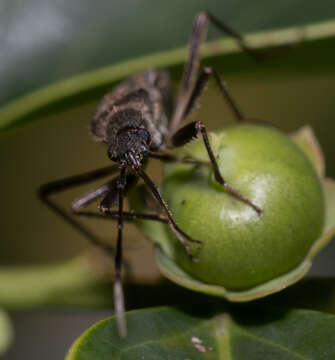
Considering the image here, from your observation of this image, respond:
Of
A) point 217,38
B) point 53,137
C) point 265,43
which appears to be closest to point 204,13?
point 217,38

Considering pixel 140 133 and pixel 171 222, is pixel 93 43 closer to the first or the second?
pixel 140 133

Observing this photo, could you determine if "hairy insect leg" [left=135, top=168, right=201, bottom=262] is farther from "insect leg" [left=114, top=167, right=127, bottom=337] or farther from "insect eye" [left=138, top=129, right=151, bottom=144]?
"insect eye" [left=138, top=129, right=151, bottom=144]

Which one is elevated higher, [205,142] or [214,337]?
[205,142]

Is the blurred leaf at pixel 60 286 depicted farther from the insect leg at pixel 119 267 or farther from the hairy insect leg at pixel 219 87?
the hairy insect leg at pixel 219 87

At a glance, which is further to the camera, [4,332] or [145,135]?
[145,135]

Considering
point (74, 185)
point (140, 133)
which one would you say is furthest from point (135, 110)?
point (74, 185)

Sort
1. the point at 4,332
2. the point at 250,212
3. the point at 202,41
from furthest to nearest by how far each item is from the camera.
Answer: the point at 202,41 → the point at 4,332 → the point at 250,212

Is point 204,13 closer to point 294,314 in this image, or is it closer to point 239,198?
point 239,198
